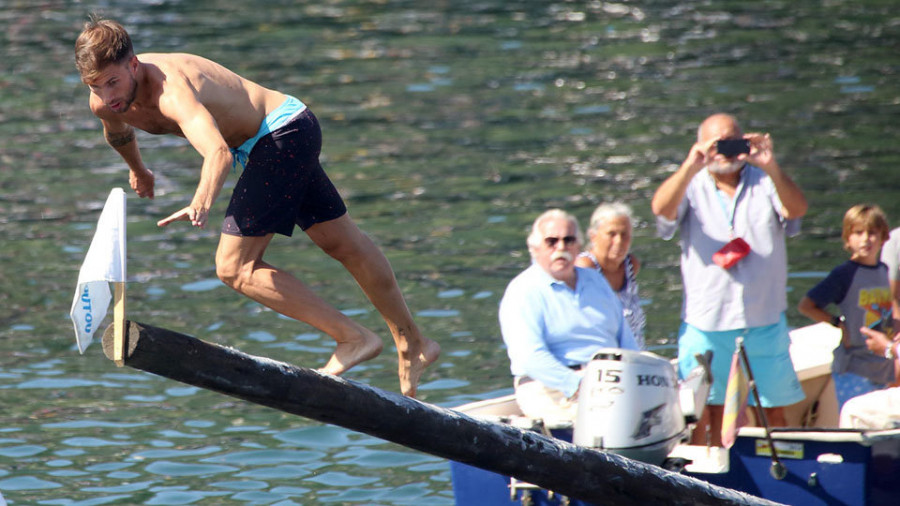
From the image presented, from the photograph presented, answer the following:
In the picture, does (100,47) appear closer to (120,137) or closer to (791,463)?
(120,137)

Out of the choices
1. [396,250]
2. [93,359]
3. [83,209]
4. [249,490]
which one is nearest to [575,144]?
[396,250]

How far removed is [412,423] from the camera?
17.5ft

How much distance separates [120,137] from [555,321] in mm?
2737

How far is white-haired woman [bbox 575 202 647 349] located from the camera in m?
8.30

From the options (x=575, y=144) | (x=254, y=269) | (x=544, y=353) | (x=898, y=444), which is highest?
(x=254, y=269)

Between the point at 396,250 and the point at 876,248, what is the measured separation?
7.33m

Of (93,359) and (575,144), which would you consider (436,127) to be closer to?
(575,144)

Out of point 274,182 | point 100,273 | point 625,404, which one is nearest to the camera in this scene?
point 100,273

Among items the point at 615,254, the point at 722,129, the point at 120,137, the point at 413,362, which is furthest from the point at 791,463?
the point at 120,137

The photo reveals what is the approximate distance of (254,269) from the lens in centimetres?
579

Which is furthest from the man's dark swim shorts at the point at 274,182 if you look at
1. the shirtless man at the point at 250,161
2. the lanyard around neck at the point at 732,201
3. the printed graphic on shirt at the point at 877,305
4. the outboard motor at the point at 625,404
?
the printed graphic on shirt at the point at 877,305

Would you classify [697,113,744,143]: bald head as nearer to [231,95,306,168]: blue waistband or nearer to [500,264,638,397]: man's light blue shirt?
[500,264,638,397]: man's light blue shirt

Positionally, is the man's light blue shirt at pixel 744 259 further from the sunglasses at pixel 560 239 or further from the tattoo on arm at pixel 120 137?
the tattoo on arm at pixel 120 137

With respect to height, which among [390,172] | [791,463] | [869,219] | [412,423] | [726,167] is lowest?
[390,172]
